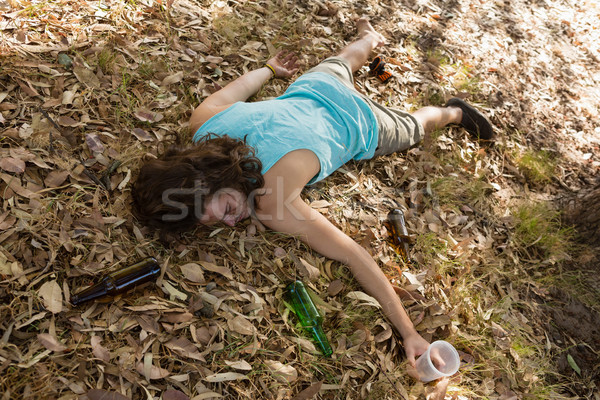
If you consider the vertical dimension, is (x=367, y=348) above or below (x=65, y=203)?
below

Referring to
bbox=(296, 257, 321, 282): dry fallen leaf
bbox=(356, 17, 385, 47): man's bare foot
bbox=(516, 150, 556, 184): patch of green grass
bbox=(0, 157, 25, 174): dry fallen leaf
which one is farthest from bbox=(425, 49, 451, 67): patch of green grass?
bbox=(0, 157, 25, 174): dry fallen leaf

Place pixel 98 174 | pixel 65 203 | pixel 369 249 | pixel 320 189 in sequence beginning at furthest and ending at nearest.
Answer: pixel 320 189 → pixel 369 249 → pixel 98 174 → pixel 65 203

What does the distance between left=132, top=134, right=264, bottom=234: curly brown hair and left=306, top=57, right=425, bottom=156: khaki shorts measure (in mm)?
1199

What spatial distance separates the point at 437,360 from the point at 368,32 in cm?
304

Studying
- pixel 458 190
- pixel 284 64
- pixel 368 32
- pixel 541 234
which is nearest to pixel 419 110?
pixel 458 190

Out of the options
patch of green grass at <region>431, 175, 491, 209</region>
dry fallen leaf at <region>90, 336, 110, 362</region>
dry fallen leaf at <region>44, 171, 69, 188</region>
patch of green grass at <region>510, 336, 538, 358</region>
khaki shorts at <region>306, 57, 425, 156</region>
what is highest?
khaki shorts at <region>306, 57, 425, 156</region>

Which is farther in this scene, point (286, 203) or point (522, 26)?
point (522, 26)

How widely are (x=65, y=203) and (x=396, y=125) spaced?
98.4 inches

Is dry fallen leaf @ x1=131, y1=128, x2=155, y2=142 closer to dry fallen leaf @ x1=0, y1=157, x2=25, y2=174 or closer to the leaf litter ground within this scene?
the leaf litter ground

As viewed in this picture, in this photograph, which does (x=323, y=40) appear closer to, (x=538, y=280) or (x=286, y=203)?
(x=286, y=203)

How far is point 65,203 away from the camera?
2.37 m

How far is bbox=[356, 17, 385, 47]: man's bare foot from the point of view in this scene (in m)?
3.88

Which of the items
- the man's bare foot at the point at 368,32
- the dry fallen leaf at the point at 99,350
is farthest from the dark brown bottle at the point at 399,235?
the dry fallen leaf at the point at 99,350

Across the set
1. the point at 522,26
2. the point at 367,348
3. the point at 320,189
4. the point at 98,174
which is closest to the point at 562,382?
the point at 367,348
